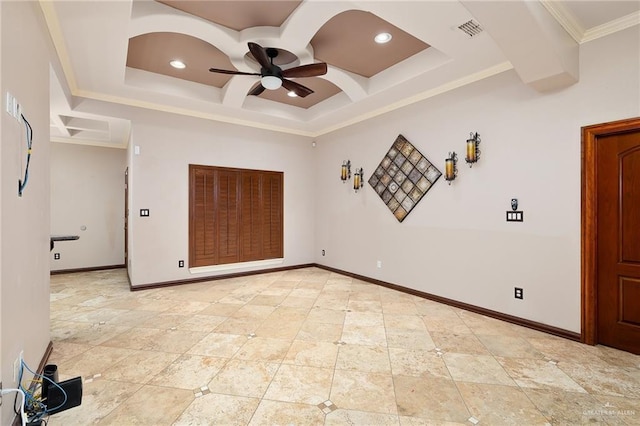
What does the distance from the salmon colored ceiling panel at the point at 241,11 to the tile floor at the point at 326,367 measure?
325cm

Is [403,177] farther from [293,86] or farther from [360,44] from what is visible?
[293,86]

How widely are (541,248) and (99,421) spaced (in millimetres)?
4102

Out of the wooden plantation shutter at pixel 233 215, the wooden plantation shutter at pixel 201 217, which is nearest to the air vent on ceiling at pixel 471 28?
the wooden plantation shutter at pixel 233 215

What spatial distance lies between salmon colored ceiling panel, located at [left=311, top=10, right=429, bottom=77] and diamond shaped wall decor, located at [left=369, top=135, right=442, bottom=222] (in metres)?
1.24

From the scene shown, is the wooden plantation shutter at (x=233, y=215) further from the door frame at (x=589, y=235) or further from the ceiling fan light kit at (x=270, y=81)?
the door frame at (x=589, y=235)

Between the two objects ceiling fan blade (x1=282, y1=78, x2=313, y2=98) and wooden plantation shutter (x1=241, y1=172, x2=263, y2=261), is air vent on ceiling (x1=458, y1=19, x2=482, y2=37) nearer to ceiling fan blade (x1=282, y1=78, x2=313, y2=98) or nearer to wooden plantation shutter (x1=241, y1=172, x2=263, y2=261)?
ceiling fan blade (x1=282, y1=78, x2=313, y2=98)

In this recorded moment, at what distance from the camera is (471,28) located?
2859mm

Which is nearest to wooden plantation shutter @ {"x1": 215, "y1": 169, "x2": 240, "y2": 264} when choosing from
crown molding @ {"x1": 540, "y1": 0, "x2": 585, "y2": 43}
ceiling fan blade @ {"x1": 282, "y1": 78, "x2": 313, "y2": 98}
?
ceiling fan blade @ {"x1": 282, "y1": 78, "x2": 313, "y2": 98}

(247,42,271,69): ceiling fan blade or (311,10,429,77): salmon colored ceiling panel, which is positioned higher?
(311,10,429,77): salmon colored ceiling panel

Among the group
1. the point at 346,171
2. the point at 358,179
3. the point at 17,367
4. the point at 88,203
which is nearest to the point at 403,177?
the point at 358,179

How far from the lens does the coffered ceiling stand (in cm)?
261

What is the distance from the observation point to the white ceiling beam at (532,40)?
2381 millimetres

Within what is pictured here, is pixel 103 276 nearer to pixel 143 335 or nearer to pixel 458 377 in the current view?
pixel 143 335

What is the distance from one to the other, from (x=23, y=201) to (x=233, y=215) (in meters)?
3.83
